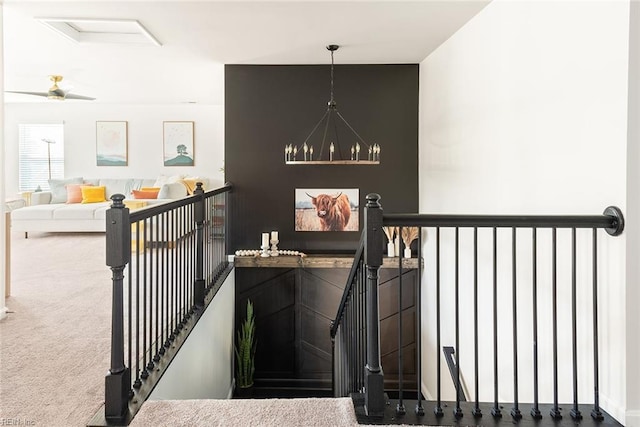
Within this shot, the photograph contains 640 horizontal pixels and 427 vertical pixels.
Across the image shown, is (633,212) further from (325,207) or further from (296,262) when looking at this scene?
(325,207)

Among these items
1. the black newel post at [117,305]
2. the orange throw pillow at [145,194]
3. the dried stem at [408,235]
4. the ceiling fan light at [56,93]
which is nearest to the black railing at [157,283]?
the black newel post at [117,305]

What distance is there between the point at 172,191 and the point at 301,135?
3.09m

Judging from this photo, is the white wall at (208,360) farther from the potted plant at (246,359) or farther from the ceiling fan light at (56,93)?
the ceiling fan light at (56,93)

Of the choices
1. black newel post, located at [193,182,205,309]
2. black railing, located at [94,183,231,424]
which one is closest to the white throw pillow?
black railing, located at [94,183,231,424]

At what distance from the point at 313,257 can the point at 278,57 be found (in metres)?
2.17

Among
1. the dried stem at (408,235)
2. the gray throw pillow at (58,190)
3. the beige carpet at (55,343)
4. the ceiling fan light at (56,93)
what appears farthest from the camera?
the gray throw pillow at (58,190)

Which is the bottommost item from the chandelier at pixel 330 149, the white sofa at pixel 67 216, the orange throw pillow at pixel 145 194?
the white sofa at pixel 67 216

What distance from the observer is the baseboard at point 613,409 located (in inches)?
69.7

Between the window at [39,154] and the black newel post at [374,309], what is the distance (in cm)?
904

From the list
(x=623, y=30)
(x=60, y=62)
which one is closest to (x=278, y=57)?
(x=60, y=62)

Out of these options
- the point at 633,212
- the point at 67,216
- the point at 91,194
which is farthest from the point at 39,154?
the point at 633,212

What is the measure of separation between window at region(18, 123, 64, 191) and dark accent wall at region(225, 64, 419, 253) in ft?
19.0

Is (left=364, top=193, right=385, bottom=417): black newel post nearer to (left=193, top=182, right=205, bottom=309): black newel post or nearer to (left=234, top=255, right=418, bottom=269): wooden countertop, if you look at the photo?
(left=193, top=182, right=205, bottom=309): black newel post

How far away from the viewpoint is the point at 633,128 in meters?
1.77
